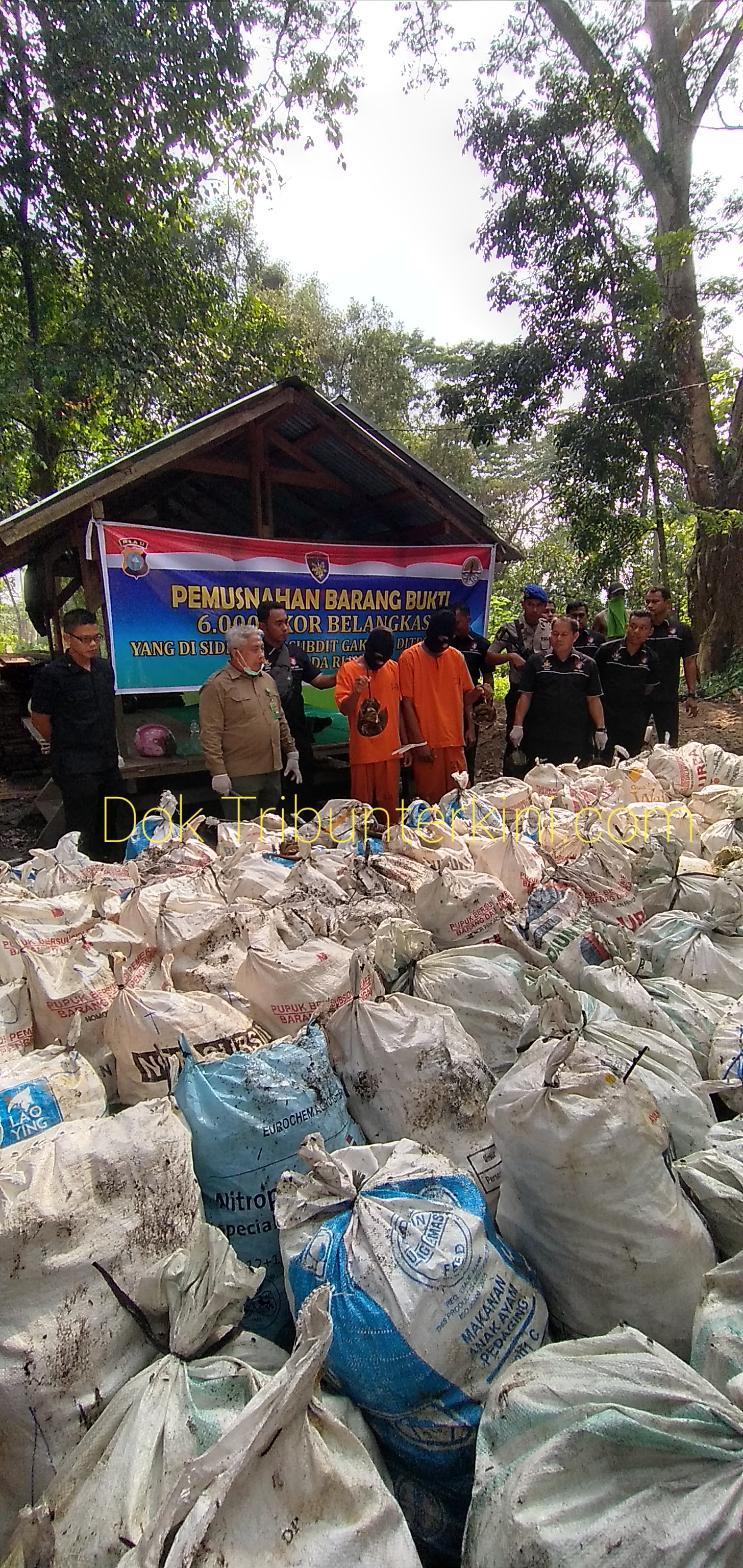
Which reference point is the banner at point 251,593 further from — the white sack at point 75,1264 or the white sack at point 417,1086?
the white sack at point 75,1264

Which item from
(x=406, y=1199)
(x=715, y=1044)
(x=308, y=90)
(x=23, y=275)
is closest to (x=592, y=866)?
(x=715, y=1044)

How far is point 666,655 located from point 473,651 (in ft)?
5.25

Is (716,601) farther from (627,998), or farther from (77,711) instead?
(627,998)

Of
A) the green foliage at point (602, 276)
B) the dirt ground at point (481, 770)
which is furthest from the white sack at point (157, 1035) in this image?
the green foliage at point (602, 276)

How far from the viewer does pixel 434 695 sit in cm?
528

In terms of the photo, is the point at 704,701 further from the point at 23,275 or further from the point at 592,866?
the point at 23,275

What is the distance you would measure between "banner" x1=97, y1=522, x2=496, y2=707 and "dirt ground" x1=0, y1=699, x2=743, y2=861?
1255 mm

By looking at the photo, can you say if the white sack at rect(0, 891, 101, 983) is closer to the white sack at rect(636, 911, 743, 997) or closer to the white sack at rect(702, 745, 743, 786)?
the white sack at rect(636, 911, 743, 997)

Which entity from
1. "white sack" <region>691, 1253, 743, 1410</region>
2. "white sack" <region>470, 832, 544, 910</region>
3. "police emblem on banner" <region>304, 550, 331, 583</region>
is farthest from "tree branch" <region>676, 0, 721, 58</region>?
"white sack" <region>691, 1253, 743, 1410</region>

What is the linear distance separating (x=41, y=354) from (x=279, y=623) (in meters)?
7.23

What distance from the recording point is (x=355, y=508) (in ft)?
25.0

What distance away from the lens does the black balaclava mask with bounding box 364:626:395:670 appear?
501cm

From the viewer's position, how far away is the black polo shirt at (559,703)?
539 centimetres

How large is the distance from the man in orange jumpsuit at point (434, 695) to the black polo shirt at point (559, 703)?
19.7 inches
